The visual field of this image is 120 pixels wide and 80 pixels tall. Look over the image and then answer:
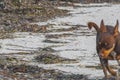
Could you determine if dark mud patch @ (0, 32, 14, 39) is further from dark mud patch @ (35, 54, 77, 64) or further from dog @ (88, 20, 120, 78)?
dog @ (88, 20, 120, 78)

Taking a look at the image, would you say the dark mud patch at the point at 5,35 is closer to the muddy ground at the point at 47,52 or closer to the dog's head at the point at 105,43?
the muddy ground at the point at 47,52

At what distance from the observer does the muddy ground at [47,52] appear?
10.6m

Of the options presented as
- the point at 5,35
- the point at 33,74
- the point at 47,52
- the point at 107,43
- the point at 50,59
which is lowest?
the point at 5,35

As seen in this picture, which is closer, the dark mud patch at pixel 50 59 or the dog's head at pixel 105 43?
the dog's head at pixel 105 43

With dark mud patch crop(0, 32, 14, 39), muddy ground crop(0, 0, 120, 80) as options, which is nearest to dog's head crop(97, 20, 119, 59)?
muddy ground crop(0, 0, 120, 80)

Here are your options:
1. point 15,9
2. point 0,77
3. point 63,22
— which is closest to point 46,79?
point 0,77

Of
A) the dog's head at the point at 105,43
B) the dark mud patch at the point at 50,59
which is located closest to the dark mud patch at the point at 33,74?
the dark mud patch at the point at 50,59

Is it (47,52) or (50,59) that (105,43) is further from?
(47,52)

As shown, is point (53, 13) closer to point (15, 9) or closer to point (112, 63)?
point (15, 9)

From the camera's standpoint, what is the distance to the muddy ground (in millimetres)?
10562

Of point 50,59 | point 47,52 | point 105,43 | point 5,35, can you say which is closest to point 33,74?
point 105,43

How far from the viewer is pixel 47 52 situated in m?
14.1

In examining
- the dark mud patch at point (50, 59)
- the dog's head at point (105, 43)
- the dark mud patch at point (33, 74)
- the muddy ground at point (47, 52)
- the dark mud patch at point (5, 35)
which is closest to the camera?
the dog's head at point (105, 43)

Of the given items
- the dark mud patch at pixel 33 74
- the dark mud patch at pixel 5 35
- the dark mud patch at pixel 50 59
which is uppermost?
the dark mud patch at pixel 33 74
